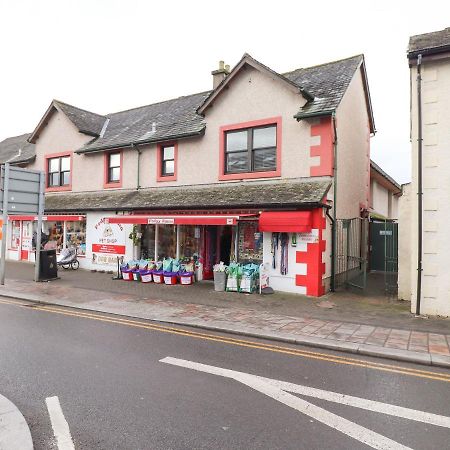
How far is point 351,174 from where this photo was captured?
1473cm

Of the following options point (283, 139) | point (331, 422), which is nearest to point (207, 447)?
point (331, 422)

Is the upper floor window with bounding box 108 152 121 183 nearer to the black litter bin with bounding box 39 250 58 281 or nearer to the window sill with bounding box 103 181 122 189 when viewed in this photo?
the window sill with bounding box 103 181 122 189

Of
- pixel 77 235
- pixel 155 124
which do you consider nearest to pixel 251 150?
pixel 155 124

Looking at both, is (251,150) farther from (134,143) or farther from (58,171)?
(58,171)

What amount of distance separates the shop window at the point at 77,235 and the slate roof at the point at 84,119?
487cm

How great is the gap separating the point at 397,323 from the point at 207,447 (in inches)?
248

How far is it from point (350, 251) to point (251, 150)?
19.0ft

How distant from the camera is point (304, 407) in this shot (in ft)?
14.0

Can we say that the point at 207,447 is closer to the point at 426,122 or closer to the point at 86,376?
the point at 86,376

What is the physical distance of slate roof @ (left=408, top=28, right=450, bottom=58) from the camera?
8.80 meters

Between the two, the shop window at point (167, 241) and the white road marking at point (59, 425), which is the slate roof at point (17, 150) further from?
the white road marking at point (59, 425)

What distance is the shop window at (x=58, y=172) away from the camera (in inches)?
778

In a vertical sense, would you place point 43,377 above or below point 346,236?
below

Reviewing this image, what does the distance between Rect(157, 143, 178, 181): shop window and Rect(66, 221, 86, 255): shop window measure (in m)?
5.10
